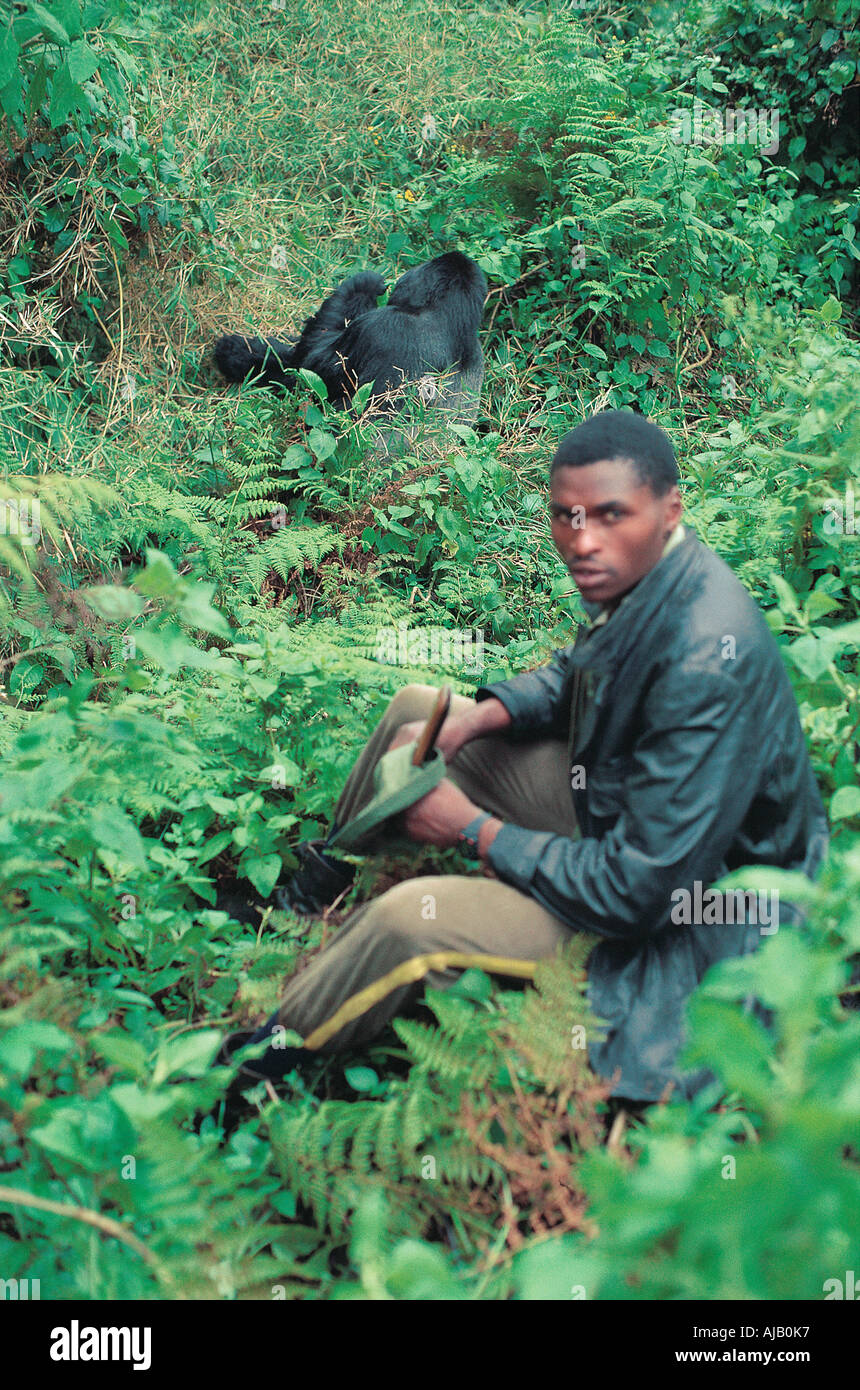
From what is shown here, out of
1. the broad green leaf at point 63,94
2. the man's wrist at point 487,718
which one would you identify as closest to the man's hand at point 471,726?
the man's wrist at point 487,718

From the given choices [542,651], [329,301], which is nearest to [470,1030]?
[542,651]

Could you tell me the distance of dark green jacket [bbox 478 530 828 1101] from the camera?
74.2 inches

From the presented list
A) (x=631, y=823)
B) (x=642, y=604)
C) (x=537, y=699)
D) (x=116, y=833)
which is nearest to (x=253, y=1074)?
(x=116, y=833)

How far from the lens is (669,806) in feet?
6.17

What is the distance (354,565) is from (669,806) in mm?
2438

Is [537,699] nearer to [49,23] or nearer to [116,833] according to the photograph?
[116,833]

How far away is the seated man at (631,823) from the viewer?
189 cm

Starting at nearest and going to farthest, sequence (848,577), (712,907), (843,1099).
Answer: (843,1099) → (712,907) → (848,577)

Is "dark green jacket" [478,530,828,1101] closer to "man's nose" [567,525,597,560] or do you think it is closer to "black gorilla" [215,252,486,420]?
"man's nose" [567,525,597,560]

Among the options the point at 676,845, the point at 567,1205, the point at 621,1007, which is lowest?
the point at 567,1205

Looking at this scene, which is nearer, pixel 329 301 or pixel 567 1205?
pixel 567 1205
